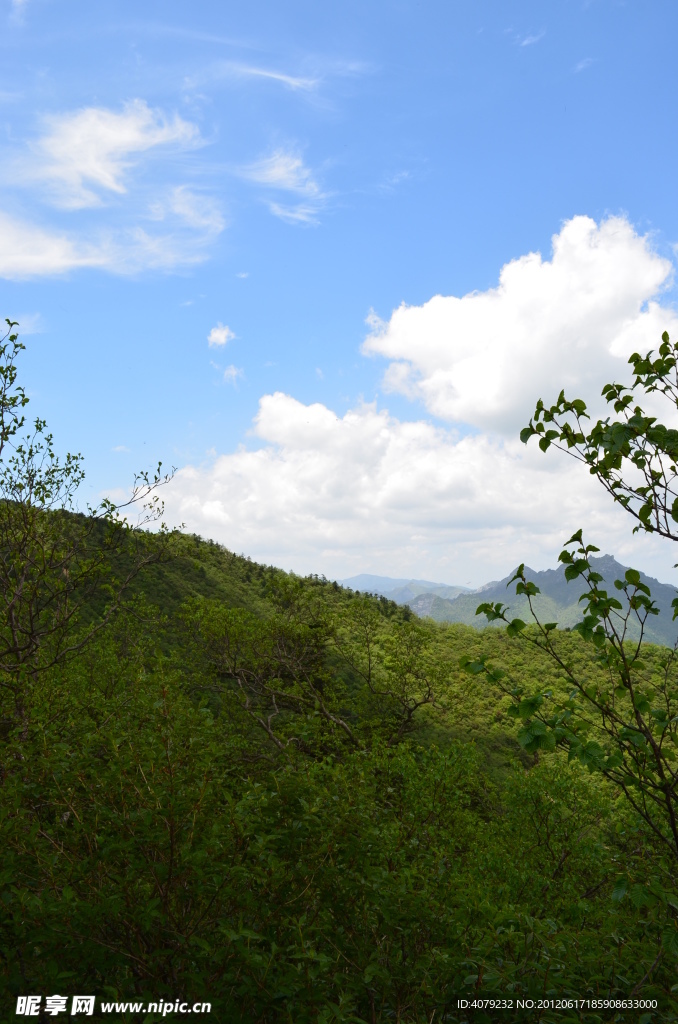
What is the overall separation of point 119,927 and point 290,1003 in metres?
1.33

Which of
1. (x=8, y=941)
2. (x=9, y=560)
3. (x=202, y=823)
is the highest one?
(x=9, y=560)

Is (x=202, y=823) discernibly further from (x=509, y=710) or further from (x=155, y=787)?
(x=509, y=710)

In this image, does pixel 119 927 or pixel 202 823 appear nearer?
pixel 119 927

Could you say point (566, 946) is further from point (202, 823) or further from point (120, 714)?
point (120, 714)

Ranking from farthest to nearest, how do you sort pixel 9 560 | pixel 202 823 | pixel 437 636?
A: pixel 437 636
pixel 9 560
pixel 202 823

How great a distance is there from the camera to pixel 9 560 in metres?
13.1

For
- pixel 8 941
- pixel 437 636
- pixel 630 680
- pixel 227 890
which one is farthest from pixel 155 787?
pixel 437 636

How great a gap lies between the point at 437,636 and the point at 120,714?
131ft

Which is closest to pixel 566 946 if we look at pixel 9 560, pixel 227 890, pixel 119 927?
pixel 227 890

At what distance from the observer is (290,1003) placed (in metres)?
4.14

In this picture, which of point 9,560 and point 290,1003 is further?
point 9,560

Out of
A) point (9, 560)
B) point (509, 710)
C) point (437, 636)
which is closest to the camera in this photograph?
point (509, 710)

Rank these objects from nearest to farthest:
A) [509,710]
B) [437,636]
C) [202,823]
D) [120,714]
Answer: [509,710]
[202,823]
[120,714]
[437,636]

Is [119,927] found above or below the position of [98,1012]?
above
